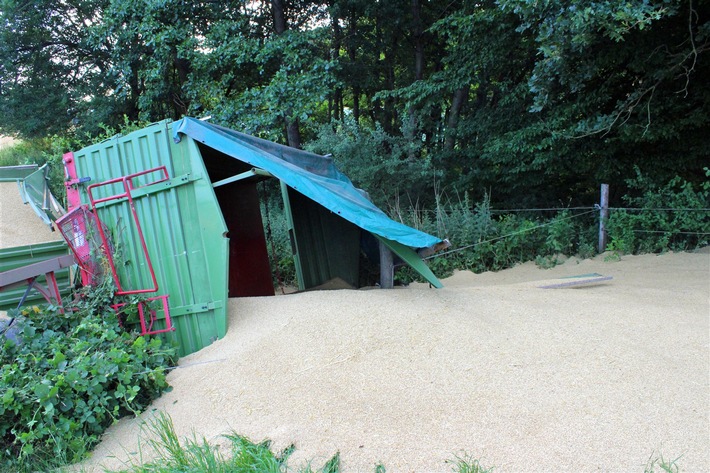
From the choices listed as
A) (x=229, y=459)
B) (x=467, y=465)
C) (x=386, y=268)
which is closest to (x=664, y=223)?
(x=386, y=268)

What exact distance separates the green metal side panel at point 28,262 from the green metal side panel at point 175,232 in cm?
142

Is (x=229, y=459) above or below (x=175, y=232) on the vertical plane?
below

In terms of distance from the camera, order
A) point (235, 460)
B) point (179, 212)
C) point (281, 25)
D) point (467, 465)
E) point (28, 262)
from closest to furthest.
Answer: point (467, 465) < point (235, 460) < point (179, 212) < point (28, 262) < point (281, 25)

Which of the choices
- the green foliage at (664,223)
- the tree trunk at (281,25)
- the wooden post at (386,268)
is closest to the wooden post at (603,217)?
the green foliage at (664,223)

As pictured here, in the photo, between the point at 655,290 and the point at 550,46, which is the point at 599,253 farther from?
the point at 550,46

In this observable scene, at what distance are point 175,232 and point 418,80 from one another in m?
9.96

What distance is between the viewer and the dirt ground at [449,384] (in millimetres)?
2832

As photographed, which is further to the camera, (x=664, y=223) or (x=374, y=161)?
(x=374, y=161)

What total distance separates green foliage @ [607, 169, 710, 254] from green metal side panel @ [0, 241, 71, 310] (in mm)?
8420

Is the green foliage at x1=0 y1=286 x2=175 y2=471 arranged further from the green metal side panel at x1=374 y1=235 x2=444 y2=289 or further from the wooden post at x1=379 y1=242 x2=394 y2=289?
the wooden post at x1=379 y1=242 x2=394 y2=289

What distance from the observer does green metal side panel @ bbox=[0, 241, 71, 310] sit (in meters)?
5.79

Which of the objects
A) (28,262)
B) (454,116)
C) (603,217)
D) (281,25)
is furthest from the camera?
(281,25)

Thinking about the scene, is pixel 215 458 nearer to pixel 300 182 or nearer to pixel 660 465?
pixel 660 465

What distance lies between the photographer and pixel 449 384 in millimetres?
3439
